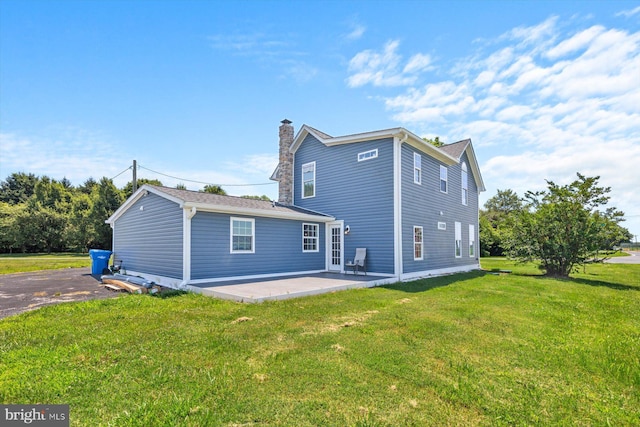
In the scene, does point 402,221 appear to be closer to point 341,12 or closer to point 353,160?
point 353,160

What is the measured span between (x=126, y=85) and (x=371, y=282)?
11934mm

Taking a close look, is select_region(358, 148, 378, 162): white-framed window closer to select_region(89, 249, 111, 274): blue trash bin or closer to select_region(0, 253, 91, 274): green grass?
select_region(89, 249, 111, 274): blue trash bin

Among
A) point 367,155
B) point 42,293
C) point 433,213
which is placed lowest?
point 42,293

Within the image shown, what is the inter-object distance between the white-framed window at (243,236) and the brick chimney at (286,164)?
13.4ft

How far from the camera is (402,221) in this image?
11125mm

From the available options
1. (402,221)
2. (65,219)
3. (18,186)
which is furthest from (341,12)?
(18,186)

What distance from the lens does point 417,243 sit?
12195mm

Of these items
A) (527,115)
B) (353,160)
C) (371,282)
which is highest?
(527,115)

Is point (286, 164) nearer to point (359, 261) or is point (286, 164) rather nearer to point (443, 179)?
point (359, 261)

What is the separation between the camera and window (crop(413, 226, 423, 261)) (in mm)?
11969

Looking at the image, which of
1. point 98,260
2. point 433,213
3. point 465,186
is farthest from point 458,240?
point 98,260

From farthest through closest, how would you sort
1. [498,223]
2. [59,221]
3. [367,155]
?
[59,221] < [498,223] < [367,155]

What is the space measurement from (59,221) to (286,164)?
30.6 meters

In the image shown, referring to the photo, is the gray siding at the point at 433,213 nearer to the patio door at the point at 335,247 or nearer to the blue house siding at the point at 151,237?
the patio door at the point at 335,247
